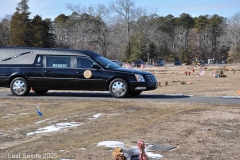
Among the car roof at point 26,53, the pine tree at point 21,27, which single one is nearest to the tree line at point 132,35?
the pine tree at point 21,27

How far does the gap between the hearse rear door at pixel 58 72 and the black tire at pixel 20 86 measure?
645 mm

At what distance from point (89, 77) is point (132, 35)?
7467 cm

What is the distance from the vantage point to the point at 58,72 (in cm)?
1385

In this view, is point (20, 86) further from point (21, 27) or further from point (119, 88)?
point (21, 27)

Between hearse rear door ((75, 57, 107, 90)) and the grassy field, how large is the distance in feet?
6.90

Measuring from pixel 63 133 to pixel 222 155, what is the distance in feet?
9.39

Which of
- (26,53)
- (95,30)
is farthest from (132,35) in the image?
(26,53)

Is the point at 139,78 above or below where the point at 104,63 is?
below

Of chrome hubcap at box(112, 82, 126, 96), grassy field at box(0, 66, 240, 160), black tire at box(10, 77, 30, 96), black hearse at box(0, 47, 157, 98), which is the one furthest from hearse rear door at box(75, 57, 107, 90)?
grassy field at box(0, 66, 240, 160)

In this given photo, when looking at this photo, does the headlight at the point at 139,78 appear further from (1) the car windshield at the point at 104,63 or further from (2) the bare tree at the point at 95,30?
(2) the bare tree at the point at 95,30

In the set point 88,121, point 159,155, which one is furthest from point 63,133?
point 159,155

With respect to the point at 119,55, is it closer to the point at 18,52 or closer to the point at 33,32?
the point at 33,32

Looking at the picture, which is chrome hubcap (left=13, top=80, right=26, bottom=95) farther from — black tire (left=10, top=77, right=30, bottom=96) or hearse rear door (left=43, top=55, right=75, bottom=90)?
hearse rear door (left=43, top=55, right=75, bottom=90)

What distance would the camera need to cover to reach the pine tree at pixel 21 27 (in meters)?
65.8
